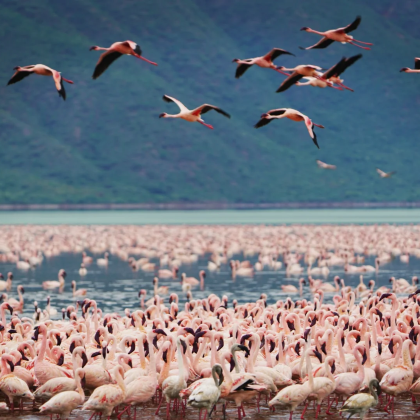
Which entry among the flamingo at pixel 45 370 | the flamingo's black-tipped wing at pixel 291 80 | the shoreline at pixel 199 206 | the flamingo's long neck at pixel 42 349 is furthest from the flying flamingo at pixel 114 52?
the shoreline at pixel 199 206

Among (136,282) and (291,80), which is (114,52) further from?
(136,282)

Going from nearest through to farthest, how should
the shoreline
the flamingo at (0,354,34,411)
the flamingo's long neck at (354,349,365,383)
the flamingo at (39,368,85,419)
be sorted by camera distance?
the flamingo at (39,368,85,419)
the flamingo at (0,354,34,411)
the flamingo's long neck at (354,349,365,383)
the shoreline

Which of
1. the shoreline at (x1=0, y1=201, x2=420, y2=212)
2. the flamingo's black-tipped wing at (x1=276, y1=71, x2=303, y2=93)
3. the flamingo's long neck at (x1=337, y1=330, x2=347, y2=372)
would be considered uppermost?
the flamingo's black-tipped wing at (x1=276, y1=71, x2=303, y2=93)

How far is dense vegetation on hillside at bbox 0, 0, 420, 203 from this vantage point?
117 metres

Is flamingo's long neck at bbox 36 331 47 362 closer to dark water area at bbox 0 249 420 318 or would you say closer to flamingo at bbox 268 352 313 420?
flamingo at bbox 268 352 313 420

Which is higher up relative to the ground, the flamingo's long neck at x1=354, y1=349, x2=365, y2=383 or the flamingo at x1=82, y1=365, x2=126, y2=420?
the flamingo's long neck at x1=354, y1=349, x2=365, y2=383

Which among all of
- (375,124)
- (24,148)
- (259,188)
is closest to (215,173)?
(259,188)

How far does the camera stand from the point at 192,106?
13350 centimetres

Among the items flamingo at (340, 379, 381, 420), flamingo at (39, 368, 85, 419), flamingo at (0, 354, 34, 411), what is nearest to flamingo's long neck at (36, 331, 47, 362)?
flamingo at (0, 354, 34, 411)

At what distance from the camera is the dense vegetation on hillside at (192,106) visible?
385ft

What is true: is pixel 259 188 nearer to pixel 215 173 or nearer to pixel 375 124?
pixel 215 173

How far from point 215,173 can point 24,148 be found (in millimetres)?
26295

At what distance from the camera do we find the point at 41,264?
3553 centimetres

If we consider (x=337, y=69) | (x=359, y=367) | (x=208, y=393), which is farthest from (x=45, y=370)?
(x=337, y=69)
